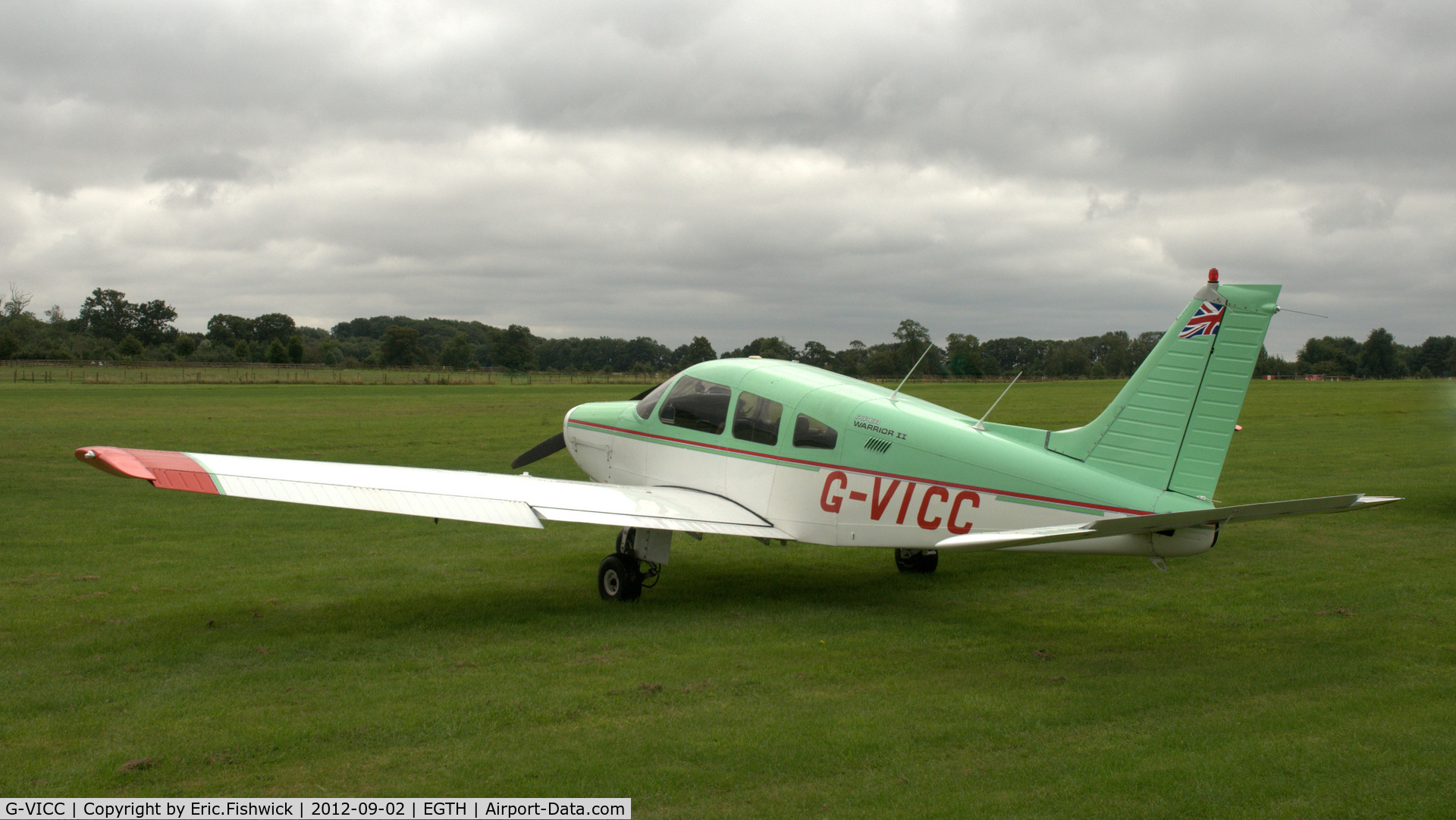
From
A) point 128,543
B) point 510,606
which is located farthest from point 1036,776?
point 128,543

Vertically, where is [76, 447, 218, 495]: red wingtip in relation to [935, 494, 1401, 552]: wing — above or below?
below

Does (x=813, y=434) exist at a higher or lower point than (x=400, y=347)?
lower

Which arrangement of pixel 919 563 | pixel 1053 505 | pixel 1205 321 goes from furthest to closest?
1. pixel 919 563
2. pixel 1053 505
3. pixel 1205 321

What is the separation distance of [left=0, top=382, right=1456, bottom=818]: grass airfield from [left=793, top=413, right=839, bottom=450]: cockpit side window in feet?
5.04

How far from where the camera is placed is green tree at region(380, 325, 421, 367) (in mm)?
116000

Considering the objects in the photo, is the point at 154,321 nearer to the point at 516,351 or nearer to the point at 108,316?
the point at 108,316

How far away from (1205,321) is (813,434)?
10.8 ft

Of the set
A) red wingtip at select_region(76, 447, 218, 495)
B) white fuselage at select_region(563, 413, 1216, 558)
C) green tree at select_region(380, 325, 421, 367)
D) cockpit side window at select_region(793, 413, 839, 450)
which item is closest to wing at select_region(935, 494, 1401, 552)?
white fuselage at select_region(563, 413, 1216, 558)

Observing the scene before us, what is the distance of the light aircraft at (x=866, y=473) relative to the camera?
6445mm

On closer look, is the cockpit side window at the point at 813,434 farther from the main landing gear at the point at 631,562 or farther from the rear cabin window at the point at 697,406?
the main landing gear at the point at 631,562

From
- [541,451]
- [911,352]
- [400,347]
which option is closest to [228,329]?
[400,347]

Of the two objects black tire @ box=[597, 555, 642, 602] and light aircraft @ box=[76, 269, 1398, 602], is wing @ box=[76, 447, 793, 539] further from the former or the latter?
black tire @ box=[597, 555, 642, 602]

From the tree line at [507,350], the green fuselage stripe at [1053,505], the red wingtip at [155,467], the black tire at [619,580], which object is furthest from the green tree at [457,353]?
the green fuselage stripe at [1053,505]

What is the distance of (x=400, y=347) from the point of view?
116812 mm
